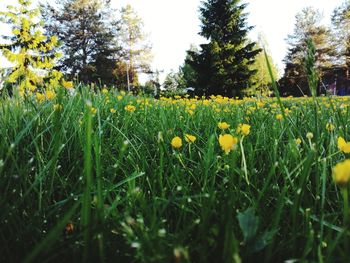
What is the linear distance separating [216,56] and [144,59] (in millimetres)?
16693

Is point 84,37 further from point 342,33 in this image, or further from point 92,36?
point 342,33

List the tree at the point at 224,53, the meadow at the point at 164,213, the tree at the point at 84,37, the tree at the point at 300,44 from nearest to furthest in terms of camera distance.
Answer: the meadow at the point at 164,213 → the tree at the point at 224,53 → the tree at the point at 84,37 → the tree at the point at 300,44

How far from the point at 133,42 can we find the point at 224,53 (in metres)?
16.4

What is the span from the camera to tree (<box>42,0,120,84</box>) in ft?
99.6

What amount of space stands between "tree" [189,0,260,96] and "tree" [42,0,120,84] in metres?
14.2

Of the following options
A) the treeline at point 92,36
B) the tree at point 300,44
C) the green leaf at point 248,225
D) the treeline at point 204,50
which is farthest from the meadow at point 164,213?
the tree at point 300,44

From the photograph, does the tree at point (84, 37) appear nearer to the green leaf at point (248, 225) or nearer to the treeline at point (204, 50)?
the treeline at point (204, 50)

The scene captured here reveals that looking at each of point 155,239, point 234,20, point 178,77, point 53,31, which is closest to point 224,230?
point 155,239

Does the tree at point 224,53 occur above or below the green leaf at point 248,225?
above

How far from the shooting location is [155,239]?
0.49 m

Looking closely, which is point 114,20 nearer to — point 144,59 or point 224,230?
point 144,59

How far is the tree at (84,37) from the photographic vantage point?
1195 inches

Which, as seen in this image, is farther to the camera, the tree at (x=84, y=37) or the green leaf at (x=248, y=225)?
the tree at (x=84, y=37)

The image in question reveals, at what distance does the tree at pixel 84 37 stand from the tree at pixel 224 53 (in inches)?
557
